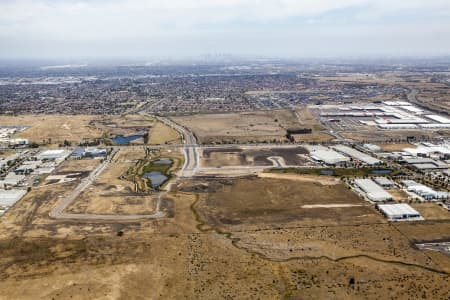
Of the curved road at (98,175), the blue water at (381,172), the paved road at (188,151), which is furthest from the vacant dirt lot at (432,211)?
the paved road at (188,151)

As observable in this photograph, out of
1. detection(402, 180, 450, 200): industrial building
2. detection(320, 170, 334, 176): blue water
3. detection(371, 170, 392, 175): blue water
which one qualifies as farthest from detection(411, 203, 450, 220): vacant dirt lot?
detection(320, 170, 334, 176): blue water

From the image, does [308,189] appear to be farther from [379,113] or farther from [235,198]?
[379,113]

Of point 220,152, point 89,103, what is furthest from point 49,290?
point 89,103

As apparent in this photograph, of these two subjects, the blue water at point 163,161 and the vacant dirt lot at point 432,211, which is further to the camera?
the blue water at point 163,161

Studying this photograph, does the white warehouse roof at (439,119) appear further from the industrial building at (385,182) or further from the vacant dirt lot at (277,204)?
the vacant dirt lot at (277,204)

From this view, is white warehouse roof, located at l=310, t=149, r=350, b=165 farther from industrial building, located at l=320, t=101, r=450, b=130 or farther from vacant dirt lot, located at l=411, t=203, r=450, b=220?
industrial building, located at l=320, t=101, r=450, b=130
